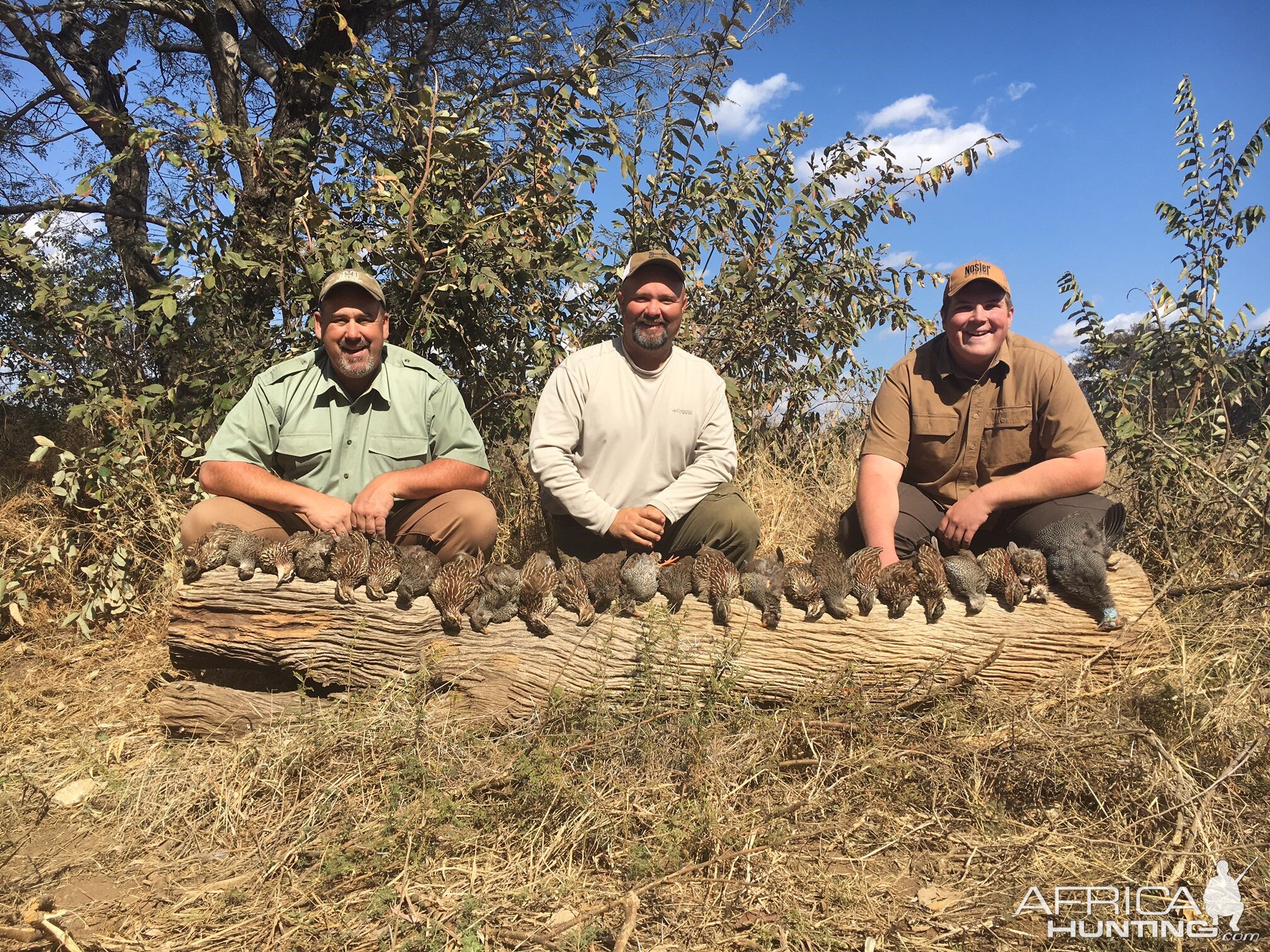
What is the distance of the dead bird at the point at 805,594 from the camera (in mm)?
3602

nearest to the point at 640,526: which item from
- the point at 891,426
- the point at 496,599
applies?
the point at 496,599

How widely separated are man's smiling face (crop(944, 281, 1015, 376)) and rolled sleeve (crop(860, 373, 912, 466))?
392mm

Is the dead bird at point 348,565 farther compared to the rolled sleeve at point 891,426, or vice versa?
the rolled sleeve at point 891,426

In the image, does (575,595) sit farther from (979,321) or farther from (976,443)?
(979,321)

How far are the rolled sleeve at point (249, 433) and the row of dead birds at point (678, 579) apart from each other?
745 millimetres

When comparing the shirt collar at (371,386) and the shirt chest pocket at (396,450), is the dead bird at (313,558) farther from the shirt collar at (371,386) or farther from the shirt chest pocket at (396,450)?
the shirt collar at (371,386)

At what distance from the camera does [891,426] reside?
461 centimetres

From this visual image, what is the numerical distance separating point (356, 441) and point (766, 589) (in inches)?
96.8

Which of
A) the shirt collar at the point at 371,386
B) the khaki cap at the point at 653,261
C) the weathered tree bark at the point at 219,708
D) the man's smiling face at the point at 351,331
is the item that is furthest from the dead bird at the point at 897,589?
the man's smiling face at the point at 351,331

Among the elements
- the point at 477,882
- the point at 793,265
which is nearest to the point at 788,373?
the point at 793,265

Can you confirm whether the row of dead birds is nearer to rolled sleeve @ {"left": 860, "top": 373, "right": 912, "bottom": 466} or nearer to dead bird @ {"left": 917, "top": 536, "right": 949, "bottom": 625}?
dead bird @ {"left": 917, "top": 536, "right": 949, "bottom": 625}

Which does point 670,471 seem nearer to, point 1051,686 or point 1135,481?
point 1051,686

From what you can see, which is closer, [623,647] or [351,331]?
[623,647]

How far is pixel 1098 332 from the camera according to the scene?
19.6 ft
